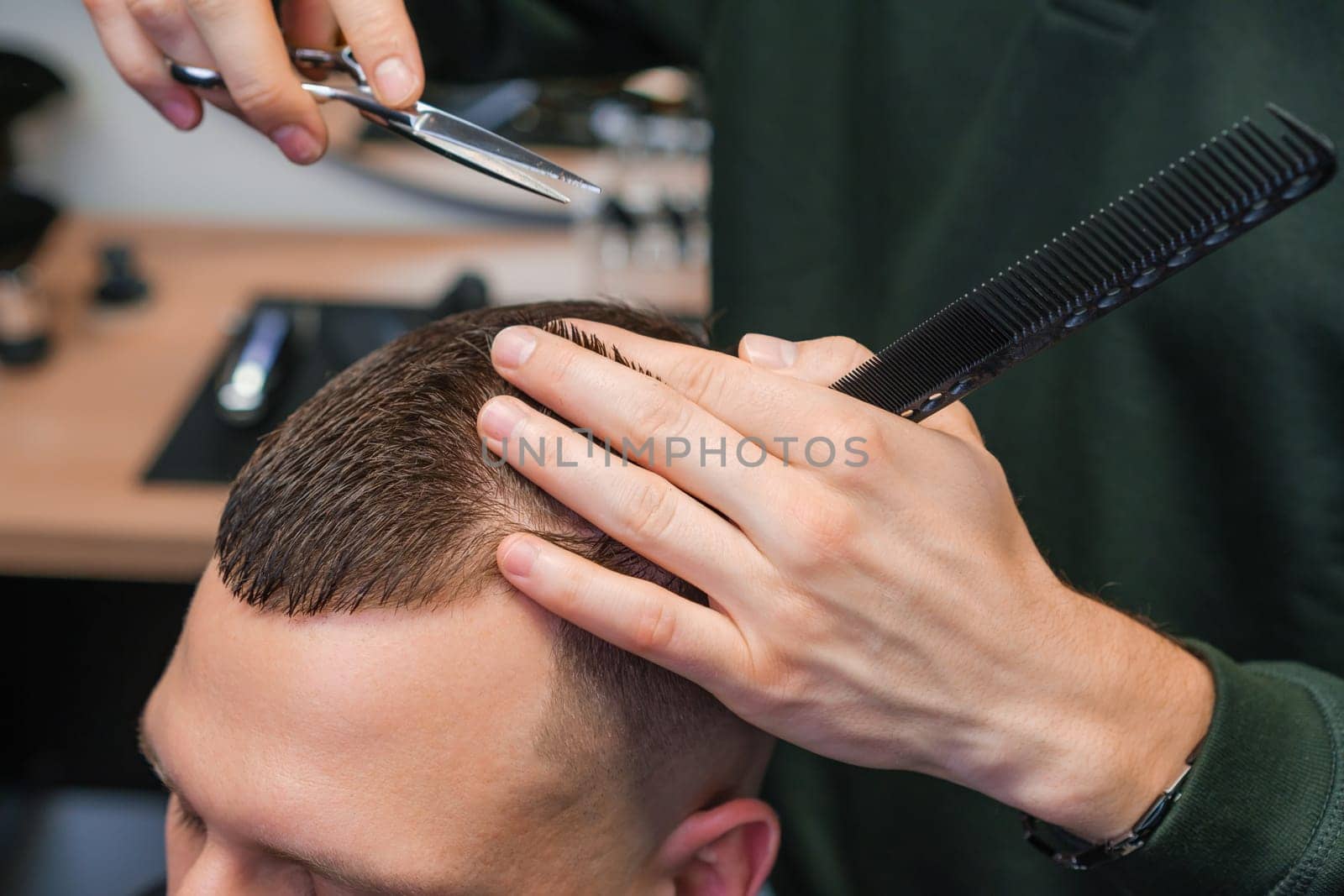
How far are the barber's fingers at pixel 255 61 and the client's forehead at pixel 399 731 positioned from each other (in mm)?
422

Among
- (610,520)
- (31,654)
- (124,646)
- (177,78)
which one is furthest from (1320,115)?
(31,654)

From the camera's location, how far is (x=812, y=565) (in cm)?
63

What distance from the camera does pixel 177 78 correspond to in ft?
3.03

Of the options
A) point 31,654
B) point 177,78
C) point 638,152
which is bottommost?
point 31,654

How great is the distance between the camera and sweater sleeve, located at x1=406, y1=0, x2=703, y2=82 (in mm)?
1354

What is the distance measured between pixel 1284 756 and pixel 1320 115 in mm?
573

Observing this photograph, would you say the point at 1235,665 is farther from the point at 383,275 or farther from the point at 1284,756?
the point at 383,275

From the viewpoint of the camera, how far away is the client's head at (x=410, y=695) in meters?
0.72

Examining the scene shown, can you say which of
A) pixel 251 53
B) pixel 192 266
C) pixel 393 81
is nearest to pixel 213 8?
pixel 251 53

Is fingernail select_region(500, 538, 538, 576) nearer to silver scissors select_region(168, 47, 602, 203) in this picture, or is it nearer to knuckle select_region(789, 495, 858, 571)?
knuckle select_region(789, 495, 858, 571)

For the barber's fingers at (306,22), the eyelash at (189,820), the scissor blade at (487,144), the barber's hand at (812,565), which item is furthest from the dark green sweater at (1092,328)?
the eyelash at (189,820)

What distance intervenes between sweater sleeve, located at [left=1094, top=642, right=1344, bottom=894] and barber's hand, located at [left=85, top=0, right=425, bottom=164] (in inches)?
30.8

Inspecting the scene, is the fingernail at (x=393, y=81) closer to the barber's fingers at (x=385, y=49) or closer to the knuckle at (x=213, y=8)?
the barber's fingers at (x=385, y=49)

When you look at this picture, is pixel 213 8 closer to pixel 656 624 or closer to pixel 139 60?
pixel 139 60
